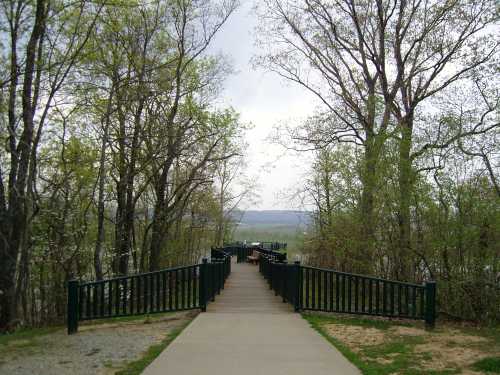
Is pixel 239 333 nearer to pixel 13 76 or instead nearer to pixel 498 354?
pixel 498 354

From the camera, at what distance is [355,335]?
873 centimetres

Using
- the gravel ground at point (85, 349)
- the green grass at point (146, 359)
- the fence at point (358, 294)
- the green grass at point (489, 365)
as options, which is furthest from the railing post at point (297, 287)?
the green grass at point (489, 365)

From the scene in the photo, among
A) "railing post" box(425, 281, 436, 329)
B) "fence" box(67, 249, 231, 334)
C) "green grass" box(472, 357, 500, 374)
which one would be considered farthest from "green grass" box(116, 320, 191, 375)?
"railing post" box(425, 281, 436, 329)

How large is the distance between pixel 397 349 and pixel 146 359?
346cm

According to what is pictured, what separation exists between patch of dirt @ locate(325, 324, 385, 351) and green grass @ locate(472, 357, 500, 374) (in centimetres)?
164

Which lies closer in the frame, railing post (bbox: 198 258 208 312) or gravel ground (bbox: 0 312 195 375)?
gravel ground (bbox: 0 312 195 375)

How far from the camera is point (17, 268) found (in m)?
13.1

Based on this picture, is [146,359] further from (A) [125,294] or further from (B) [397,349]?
(A) [125,294]

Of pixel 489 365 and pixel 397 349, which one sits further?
pixel 397 349

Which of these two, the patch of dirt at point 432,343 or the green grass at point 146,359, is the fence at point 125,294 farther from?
the patch of dirt at point 432,343

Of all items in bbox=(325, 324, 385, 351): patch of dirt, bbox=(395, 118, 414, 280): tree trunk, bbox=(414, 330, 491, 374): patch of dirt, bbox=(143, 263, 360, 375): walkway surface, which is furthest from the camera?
bbox=(395, 118, 414, 280): tree trunk

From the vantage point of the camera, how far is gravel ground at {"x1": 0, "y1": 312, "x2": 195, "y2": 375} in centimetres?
645

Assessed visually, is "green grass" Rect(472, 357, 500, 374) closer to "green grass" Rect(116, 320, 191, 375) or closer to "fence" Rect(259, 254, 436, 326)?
"fence" Rect(259, 254, 436, 326)

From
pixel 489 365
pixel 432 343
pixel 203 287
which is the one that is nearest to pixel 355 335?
pixel 432 343
